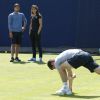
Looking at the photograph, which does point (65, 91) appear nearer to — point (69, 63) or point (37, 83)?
point (69, 63)

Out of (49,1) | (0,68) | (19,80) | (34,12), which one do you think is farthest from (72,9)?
(19,80)

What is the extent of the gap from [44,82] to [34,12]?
214 inches

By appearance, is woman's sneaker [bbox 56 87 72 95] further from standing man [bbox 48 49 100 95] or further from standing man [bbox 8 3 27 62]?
standing man [bbox 8 3 27 62]

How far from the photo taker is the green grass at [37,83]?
10477 mm

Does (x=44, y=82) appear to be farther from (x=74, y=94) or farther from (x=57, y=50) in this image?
(x=57, y=50)

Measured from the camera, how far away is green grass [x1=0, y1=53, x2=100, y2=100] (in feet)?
34.4

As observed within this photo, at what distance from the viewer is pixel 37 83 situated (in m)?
12.6

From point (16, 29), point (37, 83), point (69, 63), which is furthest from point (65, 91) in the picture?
point (16, 29)

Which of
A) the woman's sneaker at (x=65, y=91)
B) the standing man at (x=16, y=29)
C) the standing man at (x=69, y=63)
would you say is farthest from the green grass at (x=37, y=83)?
the standing man at (x=16, y=29)

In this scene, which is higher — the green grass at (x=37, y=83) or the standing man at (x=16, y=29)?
the standing man at (x=16, y=29)

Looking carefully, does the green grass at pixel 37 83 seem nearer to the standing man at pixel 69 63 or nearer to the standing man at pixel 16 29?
the standing man at pixel 69 63

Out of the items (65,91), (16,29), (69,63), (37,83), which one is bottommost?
(37,83)

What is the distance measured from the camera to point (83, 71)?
608 inches

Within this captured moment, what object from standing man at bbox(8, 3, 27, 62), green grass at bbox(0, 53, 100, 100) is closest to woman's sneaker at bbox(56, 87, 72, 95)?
green grass at bbox(0, 53, 100, 100)
